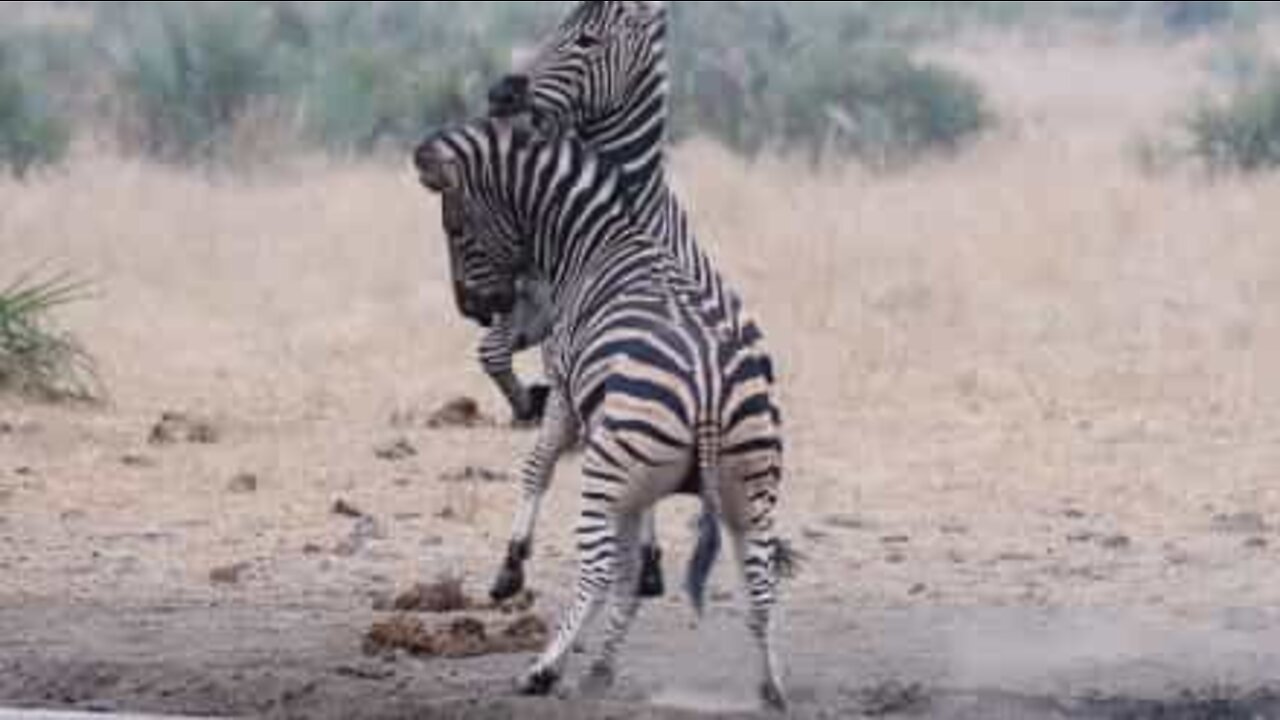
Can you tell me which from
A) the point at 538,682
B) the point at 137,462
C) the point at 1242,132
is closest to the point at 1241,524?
the point at 538,682

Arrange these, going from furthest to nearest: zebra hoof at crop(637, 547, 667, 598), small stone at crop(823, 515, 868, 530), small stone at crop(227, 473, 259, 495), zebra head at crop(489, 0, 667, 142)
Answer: small stone at crop(227, 473, 259, 495)
small stone at crop(823, 515, 868, 530)
zebra head at crop(489, 0, 667, 142)
zebra hoof at crop(637, 547, 667, 598)

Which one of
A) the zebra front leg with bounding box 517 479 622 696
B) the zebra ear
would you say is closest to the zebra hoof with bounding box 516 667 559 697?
the zebra front leg with bounding box 517 479 622 696

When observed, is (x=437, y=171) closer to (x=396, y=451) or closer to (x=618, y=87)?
(x=618, y=87)

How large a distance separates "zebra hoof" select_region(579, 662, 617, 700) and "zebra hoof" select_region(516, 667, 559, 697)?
0.16 meters

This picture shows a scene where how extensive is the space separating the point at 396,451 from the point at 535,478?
417cm

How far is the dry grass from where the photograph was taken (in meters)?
11.6

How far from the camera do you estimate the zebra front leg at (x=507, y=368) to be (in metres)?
9.77

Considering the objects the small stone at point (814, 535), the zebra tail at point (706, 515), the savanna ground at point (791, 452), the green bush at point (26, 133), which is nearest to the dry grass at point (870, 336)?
the savanna ground at point (791, 452)

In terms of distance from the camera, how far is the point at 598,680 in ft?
26.2

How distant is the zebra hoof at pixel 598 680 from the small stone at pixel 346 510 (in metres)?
3.56

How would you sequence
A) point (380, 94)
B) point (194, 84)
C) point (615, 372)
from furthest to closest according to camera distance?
point (380, 94) < point (194, 84) < point (615, 372)

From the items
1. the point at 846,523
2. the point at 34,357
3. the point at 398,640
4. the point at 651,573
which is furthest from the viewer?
the point at 34,357

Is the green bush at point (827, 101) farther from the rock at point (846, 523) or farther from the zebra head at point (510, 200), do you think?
the zebra head at point (510, 200)

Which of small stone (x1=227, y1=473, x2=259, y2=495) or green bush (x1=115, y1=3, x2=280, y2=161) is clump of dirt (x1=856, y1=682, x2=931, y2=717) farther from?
green bush (x1=115, y1=3, x2=280, y2=161)
